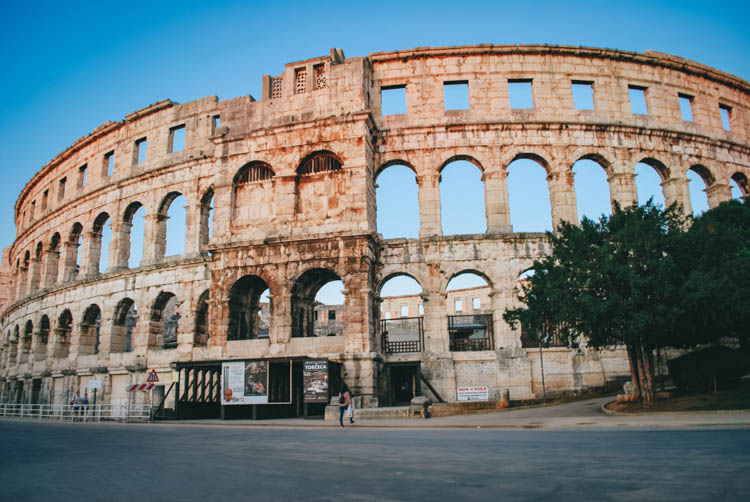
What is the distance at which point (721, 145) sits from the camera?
25.8 meters

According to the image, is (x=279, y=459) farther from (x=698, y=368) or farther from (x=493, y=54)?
(x=493, y=54)

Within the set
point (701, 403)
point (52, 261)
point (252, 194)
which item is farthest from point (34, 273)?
point (701, 403)

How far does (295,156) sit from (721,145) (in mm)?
21418

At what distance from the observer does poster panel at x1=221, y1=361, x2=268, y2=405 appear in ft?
59.3

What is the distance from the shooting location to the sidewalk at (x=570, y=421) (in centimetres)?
1141

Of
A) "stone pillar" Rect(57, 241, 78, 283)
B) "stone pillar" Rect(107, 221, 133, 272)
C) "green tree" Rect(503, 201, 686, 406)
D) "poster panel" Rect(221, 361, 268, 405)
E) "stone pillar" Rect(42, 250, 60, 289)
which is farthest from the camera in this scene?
"stone pillar" Rect(42, 250, 60, 289)

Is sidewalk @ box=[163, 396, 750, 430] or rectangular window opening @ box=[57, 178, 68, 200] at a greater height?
rectangular window opening @ box=[57, 178, 68, 200]

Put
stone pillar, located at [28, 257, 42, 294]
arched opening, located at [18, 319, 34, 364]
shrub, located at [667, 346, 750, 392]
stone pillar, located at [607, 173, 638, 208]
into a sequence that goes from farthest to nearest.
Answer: stone pillar, located at [28, 257, 42, 294]
arched opening, located at [18, 319, 34, 364]
stone pillar, located at [607, 173, 638, 208]
shrub, located at [667, 346, 750, 392]

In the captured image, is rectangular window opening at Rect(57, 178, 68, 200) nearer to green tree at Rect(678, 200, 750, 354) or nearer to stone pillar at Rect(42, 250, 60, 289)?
stone pillar at Rect(42, 250, 60, 289)

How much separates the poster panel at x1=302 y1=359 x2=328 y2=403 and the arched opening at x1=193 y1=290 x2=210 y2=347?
8149 mm

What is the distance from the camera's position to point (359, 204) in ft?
69.2

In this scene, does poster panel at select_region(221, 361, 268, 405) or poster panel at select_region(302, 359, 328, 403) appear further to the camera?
poster panel at select_region(221, 361, 268, 405)

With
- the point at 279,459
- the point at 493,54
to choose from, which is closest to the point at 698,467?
the point at 279,459

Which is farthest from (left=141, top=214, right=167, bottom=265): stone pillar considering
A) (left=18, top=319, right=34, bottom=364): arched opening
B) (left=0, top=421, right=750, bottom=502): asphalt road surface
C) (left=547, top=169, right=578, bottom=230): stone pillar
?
(left=547, top=169, right=578, bottom=230): stone pillar
